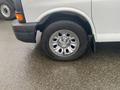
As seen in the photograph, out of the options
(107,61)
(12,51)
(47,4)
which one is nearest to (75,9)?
(47,4)

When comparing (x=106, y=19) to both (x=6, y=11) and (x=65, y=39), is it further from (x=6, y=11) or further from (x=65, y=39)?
(x=6, y=11)

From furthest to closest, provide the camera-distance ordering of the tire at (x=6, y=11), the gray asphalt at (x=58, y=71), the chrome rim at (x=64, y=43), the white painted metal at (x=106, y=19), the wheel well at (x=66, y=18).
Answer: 1. the tire at (x=6, y=11)
2. the chrome rim at (x=64, y=43)
3. the wheel well at (x=66, y=18)
4. the white painted metal at (x=106, y=19)
5. the gray asphalt at (x=58, y=71)

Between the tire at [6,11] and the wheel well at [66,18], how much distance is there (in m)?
3.34

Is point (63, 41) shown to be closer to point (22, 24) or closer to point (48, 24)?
point (48, 24)

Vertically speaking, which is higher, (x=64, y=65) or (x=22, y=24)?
(x=22, y=24)

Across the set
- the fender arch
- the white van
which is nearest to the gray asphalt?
the white van

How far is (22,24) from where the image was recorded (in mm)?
4113

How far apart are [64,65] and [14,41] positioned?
1.86 m

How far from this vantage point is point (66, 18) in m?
4.10

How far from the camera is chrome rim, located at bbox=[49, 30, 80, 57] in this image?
4.17m

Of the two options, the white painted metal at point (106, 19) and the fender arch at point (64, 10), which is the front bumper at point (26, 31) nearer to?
the fender arch at point (64, 10)

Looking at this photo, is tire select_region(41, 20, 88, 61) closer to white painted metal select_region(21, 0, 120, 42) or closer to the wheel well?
the wheel well

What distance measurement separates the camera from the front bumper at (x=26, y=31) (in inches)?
160

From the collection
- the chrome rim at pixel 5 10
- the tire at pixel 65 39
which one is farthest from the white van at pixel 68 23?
the chrome rim at pixel 5 10
